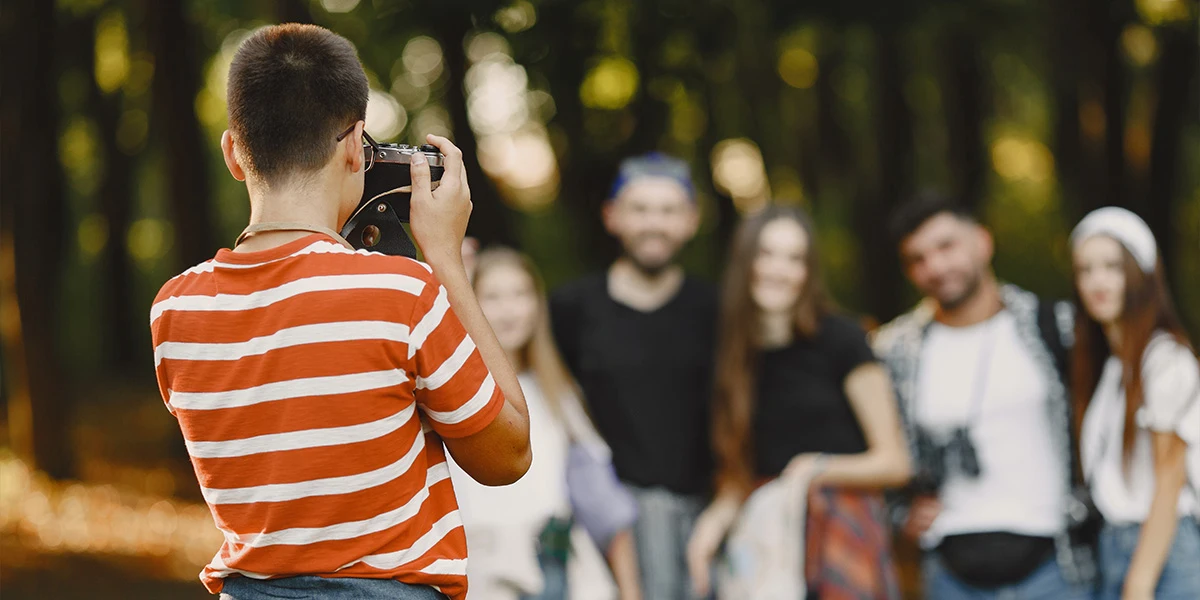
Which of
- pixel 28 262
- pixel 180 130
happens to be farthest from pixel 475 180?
pixel 28 262

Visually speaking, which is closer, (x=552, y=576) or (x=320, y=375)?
(x=320, y=375)

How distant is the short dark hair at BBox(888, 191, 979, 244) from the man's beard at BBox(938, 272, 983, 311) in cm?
24

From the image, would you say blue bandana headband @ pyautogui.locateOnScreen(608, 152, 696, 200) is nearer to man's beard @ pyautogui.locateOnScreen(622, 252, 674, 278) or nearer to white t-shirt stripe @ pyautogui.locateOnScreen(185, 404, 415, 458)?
man's beard @ pyautogui.locateOnScreen(622, 252, 674, 278)

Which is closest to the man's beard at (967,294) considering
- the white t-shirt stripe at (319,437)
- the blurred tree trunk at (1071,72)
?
the white t-shirt stripe at (319,437)

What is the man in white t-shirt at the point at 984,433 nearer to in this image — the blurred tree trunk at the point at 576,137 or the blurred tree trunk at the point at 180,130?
the blurred tree trunk at the point at 576,137

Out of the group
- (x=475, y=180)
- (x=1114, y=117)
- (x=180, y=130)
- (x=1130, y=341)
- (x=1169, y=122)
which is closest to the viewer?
(x=1130, y=341)

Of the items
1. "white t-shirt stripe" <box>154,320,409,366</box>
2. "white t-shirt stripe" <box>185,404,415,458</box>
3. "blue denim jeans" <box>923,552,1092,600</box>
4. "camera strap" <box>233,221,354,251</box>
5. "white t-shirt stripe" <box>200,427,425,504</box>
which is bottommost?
"blue denim jeans" <box>923,552,1092,600</box>

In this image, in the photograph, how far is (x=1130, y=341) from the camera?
3.61 m

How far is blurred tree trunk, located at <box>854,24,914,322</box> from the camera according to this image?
14391 mm

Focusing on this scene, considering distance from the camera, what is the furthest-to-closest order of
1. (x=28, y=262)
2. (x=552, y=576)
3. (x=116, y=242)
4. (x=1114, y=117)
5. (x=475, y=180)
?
(x=116, y=242)
(x=28, y=262)
(x=1114, y=117)
(x=475, y=180)
(x=552, y=576)

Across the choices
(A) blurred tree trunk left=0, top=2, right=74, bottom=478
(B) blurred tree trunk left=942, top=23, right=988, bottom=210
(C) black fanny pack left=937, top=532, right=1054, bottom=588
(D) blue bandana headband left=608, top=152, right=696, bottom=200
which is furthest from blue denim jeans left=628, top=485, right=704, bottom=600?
(B) blurred tree trunk left=942, top=23, right=988, bottom=210

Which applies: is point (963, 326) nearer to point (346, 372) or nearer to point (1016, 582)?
point (1016, 582)

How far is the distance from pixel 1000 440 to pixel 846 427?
1.67 feet

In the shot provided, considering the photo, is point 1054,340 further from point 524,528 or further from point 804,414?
point 524,528
